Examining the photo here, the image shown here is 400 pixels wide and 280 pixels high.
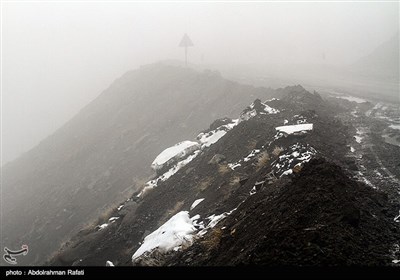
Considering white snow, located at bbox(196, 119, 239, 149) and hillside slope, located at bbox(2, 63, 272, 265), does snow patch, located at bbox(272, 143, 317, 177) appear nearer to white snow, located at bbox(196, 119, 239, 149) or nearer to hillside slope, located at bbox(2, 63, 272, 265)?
white snow, located at bbox(196, 119, 239, 149)

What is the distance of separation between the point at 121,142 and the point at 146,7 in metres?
101

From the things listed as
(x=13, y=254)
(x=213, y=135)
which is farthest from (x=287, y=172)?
(x=13, y=254)

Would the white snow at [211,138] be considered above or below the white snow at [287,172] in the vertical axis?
below

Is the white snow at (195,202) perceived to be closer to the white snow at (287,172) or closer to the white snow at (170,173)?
the white snow at (287,172)

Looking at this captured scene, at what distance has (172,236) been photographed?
676 centimetres

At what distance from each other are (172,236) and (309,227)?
328cm

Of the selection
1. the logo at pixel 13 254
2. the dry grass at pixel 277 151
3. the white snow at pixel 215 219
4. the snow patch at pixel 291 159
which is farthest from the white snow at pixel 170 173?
the logo at pixel 13 254

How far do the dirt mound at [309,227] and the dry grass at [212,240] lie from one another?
0.02 metres

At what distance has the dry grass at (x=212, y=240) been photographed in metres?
5.68

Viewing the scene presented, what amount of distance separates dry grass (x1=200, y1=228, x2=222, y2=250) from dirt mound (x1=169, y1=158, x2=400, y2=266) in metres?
0.02

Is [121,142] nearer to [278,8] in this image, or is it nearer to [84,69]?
[278,8]

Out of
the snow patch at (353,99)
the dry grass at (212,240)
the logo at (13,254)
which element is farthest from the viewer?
the logo at (13,254)

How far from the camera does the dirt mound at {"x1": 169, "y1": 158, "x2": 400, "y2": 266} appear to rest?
13.3ft

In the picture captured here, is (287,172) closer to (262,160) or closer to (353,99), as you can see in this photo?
(262,160)
